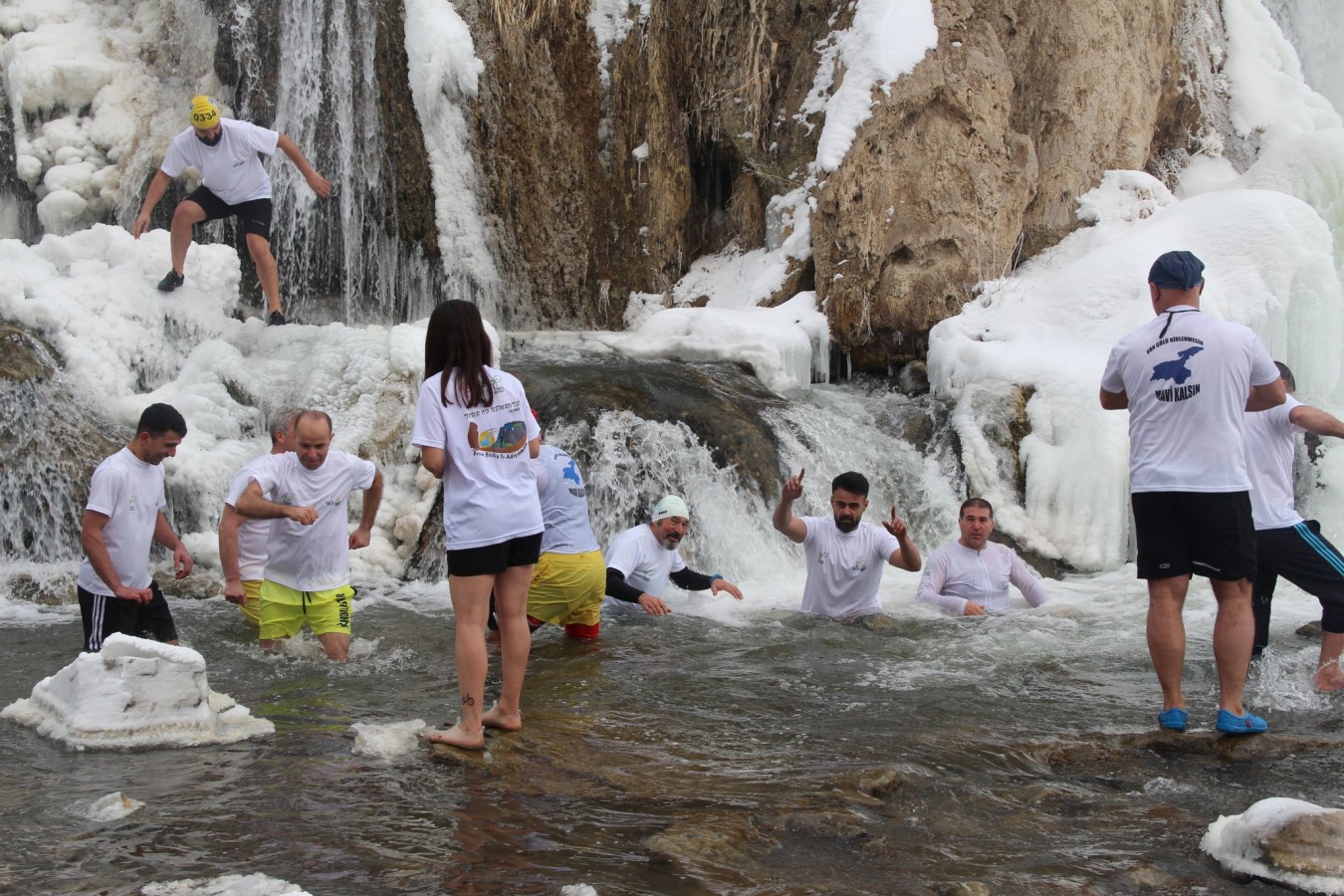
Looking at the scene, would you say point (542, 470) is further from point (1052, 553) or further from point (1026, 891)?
point (1052, 553)

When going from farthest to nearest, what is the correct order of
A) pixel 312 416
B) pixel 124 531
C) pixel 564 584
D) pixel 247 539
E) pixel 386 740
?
pixel 247 539, pixel 564 584, pixel 312 416, pixel 124 531, pixel 386 740

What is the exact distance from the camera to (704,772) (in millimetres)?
4184

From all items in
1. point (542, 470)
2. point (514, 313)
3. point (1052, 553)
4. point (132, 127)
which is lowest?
point (1052, 553)

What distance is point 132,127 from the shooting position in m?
12.9

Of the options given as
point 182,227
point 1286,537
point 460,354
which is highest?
point 182,227

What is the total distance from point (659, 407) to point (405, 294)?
424 centimetres

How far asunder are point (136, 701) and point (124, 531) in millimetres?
1279

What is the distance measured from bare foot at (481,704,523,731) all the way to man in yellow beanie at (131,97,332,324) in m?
5.69

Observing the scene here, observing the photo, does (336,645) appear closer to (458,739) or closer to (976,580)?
(458,739)

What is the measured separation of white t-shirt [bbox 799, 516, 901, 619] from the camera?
23.0 ft

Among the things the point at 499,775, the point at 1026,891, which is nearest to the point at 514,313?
the point at 499,775

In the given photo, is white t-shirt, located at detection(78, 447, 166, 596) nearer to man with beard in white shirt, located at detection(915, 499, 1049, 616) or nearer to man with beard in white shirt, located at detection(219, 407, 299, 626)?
man with beard in white shirt, located at detection(219, 407, 299, 626)

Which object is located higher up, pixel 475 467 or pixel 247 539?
pixel 475 467

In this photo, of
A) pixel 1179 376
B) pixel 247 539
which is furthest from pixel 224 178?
Answer: pixel 1179 376
